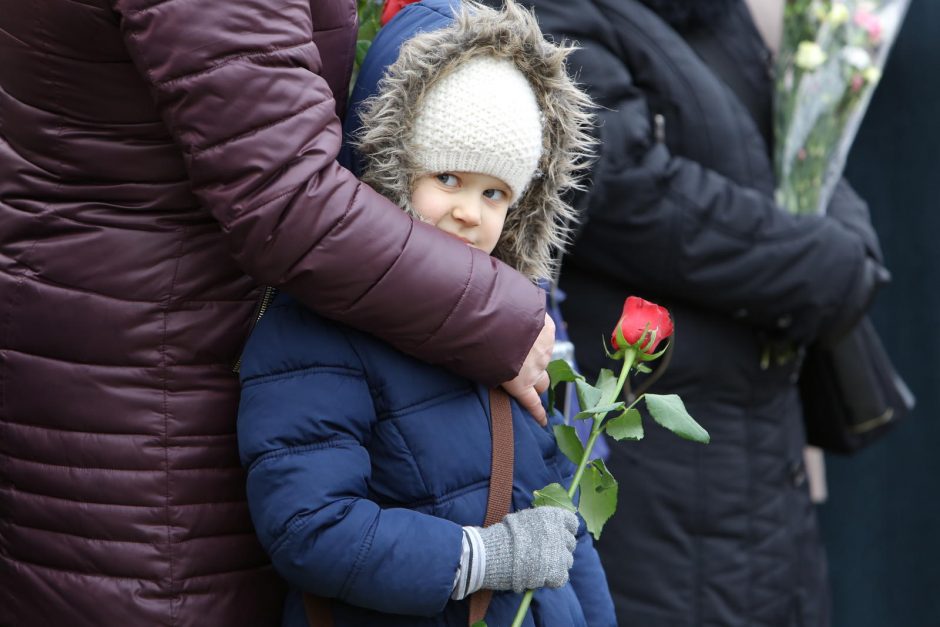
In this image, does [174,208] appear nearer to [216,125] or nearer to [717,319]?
[216,125]

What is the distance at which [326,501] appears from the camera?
1.49 meters

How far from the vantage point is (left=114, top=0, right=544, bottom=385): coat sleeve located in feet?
4.72

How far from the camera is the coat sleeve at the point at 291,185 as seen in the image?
56.6 inches

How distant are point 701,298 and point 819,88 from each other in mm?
636

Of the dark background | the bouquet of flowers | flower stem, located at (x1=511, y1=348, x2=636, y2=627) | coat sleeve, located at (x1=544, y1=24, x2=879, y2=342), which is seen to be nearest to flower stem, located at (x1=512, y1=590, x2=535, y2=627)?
flower stem, located at (x1=511, y1=348, x2=636, y2=627)

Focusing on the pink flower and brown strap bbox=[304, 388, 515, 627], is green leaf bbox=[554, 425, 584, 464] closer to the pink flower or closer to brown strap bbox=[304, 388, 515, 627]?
brown strap bbox=[304, 388, 515, 627]

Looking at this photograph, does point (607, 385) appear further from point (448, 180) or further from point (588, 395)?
point (448, 180)

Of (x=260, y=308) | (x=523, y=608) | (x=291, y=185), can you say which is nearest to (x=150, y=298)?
(x=260, y=308)

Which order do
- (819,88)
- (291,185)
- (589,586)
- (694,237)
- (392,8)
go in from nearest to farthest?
(291,185)
(589,586)
(392,8)
(694,237)
(819,88)

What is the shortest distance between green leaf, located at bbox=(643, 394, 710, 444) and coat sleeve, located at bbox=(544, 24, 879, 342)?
3.14ft

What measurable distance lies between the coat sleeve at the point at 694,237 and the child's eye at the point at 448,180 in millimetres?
899

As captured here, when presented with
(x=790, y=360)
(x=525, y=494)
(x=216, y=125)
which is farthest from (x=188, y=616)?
(x=790, y=360)

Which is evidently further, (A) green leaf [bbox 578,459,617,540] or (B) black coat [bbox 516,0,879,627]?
(B) black coat [bbox 516,0,879,627]

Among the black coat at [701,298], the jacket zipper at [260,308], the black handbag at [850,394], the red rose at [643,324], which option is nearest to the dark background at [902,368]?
the black handbag at [850,394]
